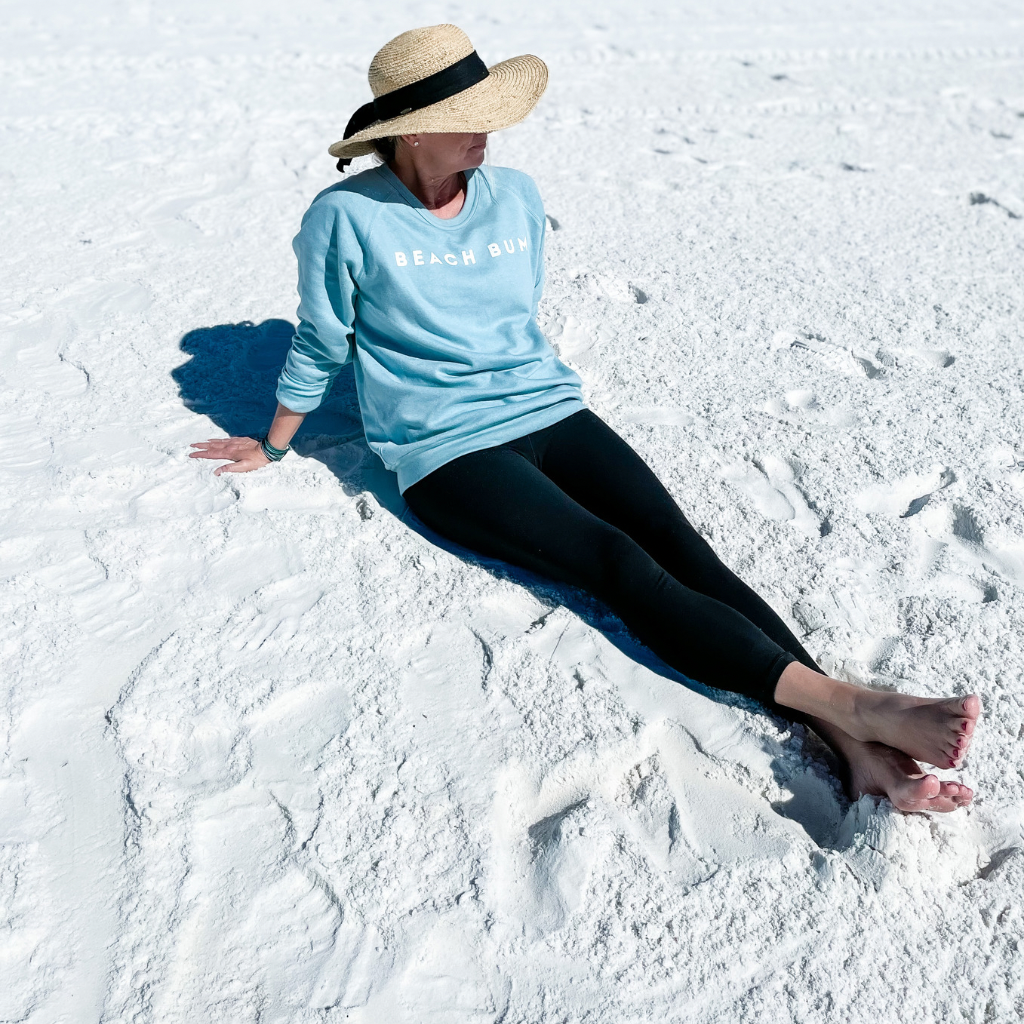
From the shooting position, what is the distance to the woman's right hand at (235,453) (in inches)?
93.5

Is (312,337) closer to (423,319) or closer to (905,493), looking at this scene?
(423,319)

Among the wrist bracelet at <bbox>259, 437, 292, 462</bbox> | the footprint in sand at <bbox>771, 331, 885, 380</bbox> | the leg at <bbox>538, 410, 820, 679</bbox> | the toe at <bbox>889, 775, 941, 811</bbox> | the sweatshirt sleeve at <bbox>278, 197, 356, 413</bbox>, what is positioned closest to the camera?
the toe at <bbox>889, 775, 941, 811</bbox>

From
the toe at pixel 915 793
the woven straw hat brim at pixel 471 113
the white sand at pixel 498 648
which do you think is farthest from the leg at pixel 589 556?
the woven straw hat brim at pixel 471 113

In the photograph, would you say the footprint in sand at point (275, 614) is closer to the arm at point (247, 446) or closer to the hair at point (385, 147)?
the arm at point (247, 446)

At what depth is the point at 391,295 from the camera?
210 cm

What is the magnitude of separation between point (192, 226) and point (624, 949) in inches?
119

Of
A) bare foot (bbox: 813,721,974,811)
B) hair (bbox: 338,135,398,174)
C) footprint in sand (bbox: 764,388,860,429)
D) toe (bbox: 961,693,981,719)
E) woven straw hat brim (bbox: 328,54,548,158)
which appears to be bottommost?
footprint in sand (bbox: 764,388,860,429)

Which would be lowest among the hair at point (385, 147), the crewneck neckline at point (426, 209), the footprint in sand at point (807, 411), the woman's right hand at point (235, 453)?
the footprint in sand at point (807, 411)

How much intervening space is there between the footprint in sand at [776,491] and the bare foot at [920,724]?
67 cm

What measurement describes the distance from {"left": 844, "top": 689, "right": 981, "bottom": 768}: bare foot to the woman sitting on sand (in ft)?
0.31

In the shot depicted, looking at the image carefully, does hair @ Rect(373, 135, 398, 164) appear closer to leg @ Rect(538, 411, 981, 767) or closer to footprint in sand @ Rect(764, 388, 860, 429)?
leg @ Rect(538, 411, 981, 767)

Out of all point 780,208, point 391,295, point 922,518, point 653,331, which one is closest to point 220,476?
point 391,295

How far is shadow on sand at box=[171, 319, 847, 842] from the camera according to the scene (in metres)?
1.97

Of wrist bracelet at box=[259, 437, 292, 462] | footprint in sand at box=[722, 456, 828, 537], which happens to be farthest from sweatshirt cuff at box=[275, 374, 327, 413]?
footprint in sand at box=[722, 456, 828, 537]
